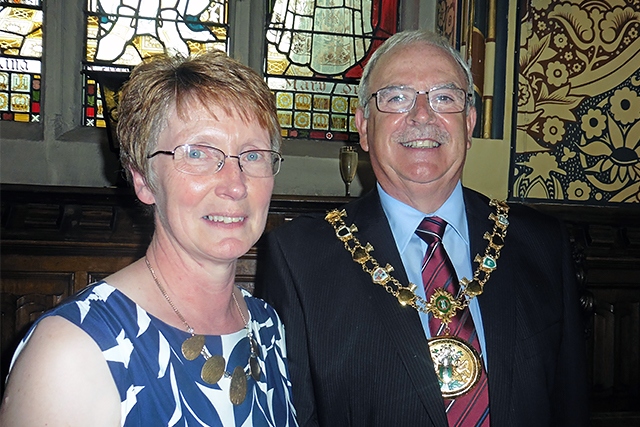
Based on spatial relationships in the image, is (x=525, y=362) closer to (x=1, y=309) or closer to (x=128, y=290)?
(x=128, y=290)

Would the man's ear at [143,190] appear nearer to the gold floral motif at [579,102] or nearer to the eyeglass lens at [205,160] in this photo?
the eyeglass lens at [205,160]

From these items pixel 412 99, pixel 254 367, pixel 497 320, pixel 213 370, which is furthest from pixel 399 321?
pixel 412 99

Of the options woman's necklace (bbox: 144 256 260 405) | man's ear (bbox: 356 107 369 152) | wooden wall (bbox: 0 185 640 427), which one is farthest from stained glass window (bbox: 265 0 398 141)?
woman's necklace (bbox: 144 256 260 405)

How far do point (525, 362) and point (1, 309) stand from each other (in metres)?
Result: 2.59

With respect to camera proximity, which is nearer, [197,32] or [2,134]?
[2,134]

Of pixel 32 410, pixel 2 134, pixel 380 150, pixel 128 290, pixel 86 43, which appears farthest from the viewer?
pixel 86 43

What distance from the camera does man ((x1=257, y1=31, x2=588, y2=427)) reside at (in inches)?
59.2

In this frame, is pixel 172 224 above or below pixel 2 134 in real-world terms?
below

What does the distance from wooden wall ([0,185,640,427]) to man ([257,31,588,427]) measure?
1.05 metres

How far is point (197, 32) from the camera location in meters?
4.60

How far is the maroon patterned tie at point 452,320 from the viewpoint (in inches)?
59.2

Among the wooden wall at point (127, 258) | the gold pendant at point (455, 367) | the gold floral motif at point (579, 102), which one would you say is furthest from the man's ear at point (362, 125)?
the gold floral motif at point (579, 102)

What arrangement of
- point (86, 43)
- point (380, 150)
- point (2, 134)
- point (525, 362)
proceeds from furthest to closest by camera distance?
point (86, 43)
point (2, 134)
point (380, 150)
point (525, 362)

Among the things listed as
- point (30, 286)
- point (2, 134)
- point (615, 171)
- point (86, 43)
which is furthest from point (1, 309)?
point (615, 171)
